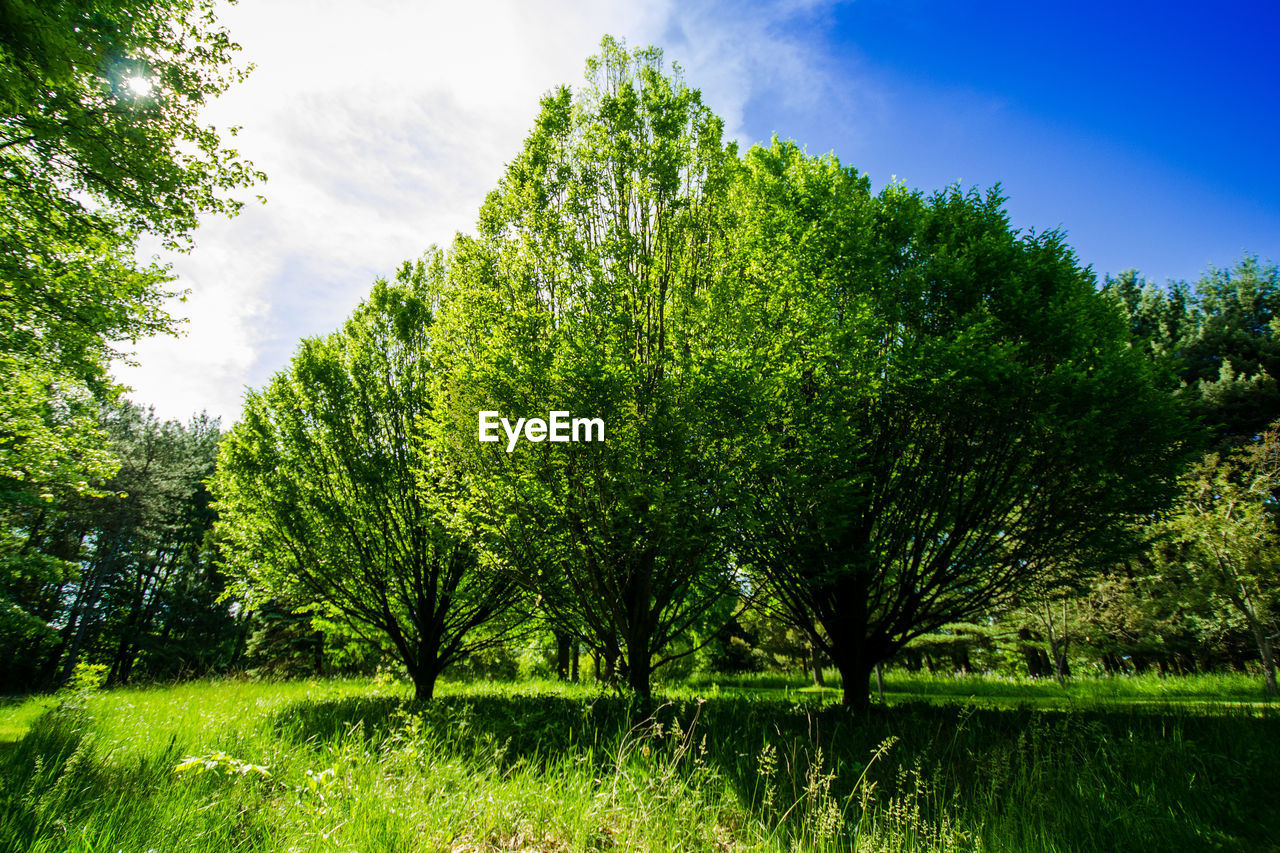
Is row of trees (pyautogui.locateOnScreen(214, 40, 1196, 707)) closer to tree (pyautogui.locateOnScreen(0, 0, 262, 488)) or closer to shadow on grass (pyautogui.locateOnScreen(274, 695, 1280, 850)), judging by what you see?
shadow on grass (pyautogui.locateOnScreen(274, 695, 1280, 850))

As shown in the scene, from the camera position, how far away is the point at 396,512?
10633 mm

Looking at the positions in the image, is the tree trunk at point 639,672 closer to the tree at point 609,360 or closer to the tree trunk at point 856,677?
the tree at point 609,360

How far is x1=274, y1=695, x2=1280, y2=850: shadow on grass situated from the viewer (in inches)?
154

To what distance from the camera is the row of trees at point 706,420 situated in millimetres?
7164

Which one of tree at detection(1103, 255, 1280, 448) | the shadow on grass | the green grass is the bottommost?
the green grass

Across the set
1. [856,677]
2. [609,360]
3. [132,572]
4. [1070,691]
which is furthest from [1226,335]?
[132,572]

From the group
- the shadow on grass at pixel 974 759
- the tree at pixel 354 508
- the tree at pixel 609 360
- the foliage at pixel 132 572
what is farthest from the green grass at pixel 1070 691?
the foliage at pixel 132 572

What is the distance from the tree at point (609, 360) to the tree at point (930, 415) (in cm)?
95

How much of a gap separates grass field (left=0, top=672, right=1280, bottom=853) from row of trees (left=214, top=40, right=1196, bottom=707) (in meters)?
2.34

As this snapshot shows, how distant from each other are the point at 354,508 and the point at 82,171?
6.85m

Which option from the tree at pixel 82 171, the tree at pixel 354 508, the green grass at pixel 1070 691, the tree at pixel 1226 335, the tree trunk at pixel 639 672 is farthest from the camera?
the tree at pixel 1226 335

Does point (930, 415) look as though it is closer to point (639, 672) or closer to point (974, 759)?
point (974, 759)

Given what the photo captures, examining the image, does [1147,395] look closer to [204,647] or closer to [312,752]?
[312,752]

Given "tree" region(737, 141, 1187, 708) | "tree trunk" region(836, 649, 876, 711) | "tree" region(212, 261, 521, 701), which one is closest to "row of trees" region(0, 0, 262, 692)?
"tree" region(212, 261, 521, 701)
